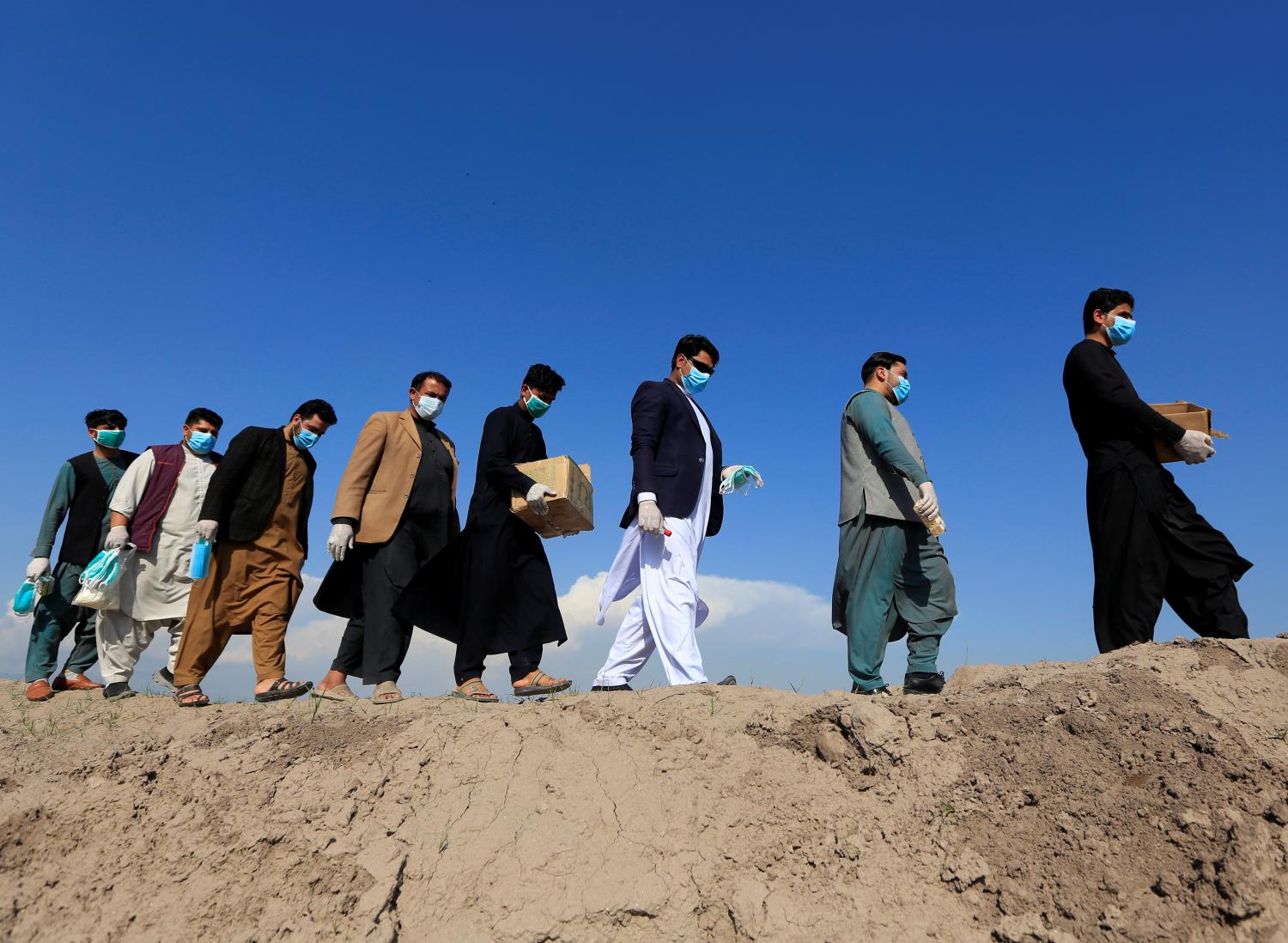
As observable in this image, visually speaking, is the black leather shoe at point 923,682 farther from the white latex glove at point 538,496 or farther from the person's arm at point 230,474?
the person's arm at point 230,474

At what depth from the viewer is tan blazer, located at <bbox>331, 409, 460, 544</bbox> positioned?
5.71 m

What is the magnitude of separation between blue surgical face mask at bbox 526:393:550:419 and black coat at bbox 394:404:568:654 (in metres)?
0.21

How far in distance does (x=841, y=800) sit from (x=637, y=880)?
0.97m

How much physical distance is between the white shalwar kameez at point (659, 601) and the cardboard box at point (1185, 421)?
109 inches

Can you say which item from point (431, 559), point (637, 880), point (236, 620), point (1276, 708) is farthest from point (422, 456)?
point (1276, 708)

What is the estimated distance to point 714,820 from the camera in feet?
12.1

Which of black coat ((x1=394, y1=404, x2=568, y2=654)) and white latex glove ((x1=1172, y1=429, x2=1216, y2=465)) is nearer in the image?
white latex glove ((x1=1172, y1=429, x2=1216, y2=465))

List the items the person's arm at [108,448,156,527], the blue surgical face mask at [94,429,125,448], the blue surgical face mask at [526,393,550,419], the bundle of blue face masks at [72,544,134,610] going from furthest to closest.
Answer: the blue surgical face mask at [94,429,125,448] → the person's arm at [108,448,156,527] → the bundle of blue face masks at [72,544,134,610] → the blue surgical face mask at [526,393,550,419]

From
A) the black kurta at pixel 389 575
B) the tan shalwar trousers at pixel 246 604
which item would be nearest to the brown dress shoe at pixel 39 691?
the tan shalwar trousers at pixel 246 604

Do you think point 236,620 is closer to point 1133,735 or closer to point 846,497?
point 846,497

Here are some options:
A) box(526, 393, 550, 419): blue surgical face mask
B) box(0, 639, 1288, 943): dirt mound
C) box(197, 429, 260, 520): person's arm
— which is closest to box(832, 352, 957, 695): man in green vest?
box(0, 639, 1288, 943): dirt mound

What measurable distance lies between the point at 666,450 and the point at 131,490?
4291 mm

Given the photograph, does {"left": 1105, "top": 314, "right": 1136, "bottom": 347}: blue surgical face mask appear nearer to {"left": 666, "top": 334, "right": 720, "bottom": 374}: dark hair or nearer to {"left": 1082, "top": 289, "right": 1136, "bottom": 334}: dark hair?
{"left": 1082, "top": 289, "right": 1136, "bottom": 334}: dark hair

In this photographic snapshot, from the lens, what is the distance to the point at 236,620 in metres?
5.59
